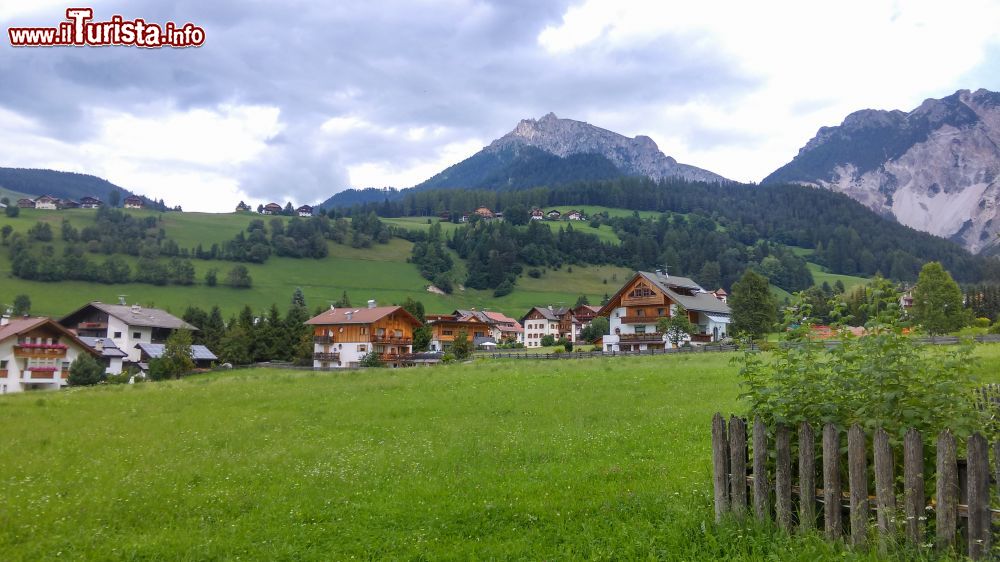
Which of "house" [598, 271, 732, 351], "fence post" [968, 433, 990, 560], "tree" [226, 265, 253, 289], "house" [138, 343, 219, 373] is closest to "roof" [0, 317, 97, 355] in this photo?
"house" [138, 343, 219, 373]

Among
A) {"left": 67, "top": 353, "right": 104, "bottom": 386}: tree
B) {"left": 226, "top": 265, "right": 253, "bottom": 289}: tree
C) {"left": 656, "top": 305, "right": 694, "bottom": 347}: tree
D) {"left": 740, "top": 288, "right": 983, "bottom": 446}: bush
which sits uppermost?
{"left": 226, "top": 265, "right": 253, "bottom": 289}: tree

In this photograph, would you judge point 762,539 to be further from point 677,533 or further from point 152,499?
point 152,499

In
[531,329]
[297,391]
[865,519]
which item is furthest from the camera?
[531,329]

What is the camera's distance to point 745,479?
8.58 m

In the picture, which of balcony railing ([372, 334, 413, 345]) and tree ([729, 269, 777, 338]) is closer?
tree ([729, 269, 777, 338])

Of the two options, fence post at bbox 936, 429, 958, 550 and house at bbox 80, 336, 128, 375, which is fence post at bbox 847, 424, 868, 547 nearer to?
fence post at bbox 936, 429, 958, 550

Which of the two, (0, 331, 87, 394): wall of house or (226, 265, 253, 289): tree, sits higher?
(226, 265, 253, 289): tree

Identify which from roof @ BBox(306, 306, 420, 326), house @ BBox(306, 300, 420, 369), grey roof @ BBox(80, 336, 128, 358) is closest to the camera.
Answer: grey roof @ BBox(80, 336, 128, 358)

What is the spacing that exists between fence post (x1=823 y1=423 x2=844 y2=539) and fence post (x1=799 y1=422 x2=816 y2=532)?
0.19 m

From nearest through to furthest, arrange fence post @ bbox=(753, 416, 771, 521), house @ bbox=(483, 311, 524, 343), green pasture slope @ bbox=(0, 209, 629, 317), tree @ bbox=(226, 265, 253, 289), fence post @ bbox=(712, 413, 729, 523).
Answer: fence post @ bbox=(753, 416, 771, 521) → fence post @ bbox=(712, 413, 729, 523) → green pasture slope @ bbox=(0, 209, 629, 317) → house @ bbox=(483, 311, 524, 343) → tree @ bbox=(226, 265, 253, 289)

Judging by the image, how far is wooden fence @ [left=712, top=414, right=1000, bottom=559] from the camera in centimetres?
659

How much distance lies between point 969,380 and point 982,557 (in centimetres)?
201

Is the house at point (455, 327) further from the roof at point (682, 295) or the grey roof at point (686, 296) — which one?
the grey roof at point (686, 296)

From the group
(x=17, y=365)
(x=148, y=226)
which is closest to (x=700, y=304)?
(x=17, y=365)
